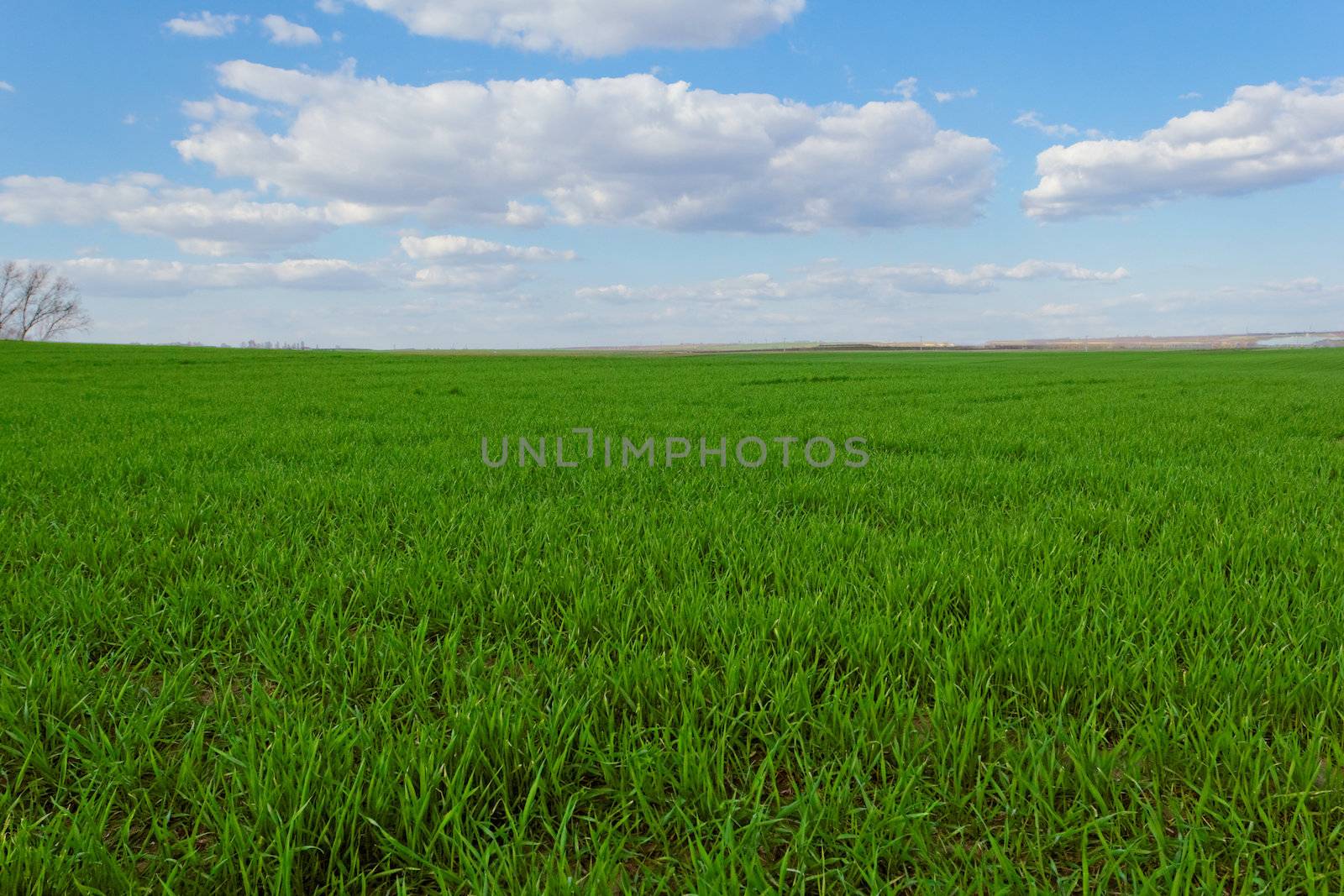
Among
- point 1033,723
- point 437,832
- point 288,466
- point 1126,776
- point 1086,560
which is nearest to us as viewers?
point 437,832

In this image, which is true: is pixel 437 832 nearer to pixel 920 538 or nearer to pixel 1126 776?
pixel 1126 776

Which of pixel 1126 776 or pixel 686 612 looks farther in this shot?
pixel 686 612

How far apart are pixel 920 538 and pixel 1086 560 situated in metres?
0.70

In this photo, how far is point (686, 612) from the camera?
231 centimetres

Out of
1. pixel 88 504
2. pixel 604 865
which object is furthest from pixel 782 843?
pixel 88 504

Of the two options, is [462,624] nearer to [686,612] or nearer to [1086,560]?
[686,612]

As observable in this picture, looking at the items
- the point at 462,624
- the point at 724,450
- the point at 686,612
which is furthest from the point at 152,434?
the point at 686,612

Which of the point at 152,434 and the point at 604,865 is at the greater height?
the point at 152,434

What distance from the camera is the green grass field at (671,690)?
4.43ft

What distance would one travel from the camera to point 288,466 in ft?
17.6

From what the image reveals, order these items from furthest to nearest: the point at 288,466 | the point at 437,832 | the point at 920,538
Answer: the point at 288,466 < the point at 920,538 < the point at 437,832

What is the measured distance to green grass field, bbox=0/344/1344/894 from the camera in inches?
53.2

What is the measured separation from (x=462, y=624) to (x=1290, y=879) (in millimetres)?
2255

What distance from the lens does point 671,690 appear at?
1867 millimetres
